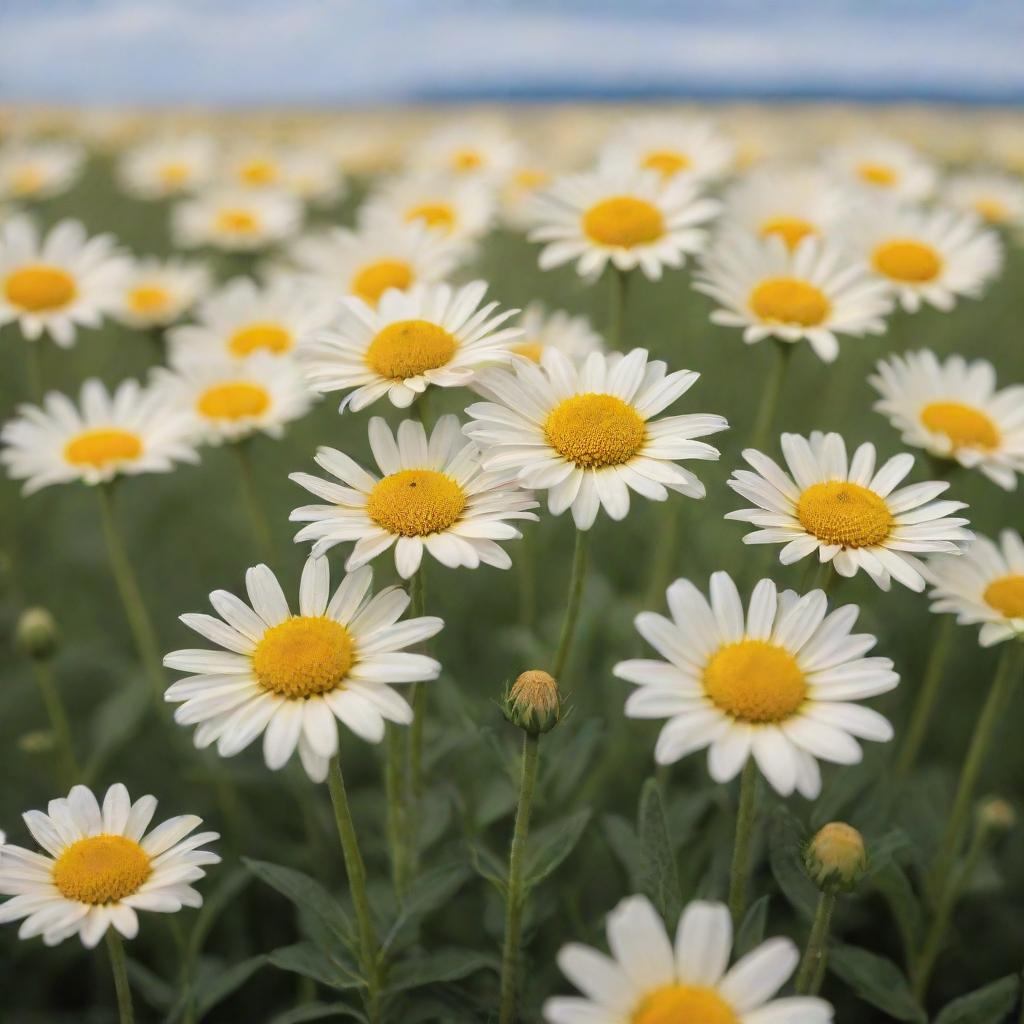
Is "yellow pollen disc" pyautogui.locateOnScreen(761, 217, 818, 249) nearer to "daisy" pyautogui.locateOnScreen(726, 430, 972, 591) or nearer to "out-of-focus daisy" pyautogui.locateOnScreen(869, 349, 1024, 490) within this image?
"out-of-focus daisy" pyautogui.locateOnScreen(869, 349, 1024, 490)

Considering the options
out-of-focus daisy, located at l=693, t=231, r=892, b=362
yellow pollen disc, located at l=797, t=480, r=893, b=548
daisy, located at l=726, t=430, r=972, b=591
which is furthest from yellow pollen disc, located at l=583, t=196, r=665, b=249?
yellow pollen disc, located at l=797, t=480, r=893, b=548

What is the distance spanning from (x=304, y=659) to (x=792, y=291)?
1.41 meters

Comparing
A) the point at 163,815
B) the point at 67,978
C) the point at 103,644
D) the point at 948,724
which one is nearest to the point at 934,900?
the point at 948,724

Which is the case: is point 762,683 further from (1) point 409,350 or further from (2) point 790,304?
(2) point 790,304

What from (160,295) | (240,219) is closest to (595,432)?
(160,295)

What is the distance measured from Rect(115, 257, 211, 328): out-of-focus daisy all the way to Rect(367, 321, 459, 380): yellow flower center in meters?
1.78

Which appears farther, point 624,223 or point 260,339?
point 260,339

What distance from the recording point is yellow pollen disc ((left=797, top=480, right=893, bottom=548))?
1.58 m

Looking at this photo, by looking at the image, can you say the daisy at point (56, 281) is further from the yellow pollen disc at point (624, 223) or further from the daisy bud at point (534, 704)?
the daisy bud at point (534, 704)

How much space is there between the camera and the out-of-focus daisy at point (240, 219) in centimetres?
403

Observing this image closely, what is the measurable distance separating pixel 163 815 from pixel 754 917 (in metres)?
1.72

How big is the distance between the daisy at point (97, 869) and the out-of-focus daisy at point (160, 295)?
6.91 ft

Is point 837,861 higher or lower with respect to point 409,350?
lower

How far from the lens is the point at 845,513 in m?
1.59
